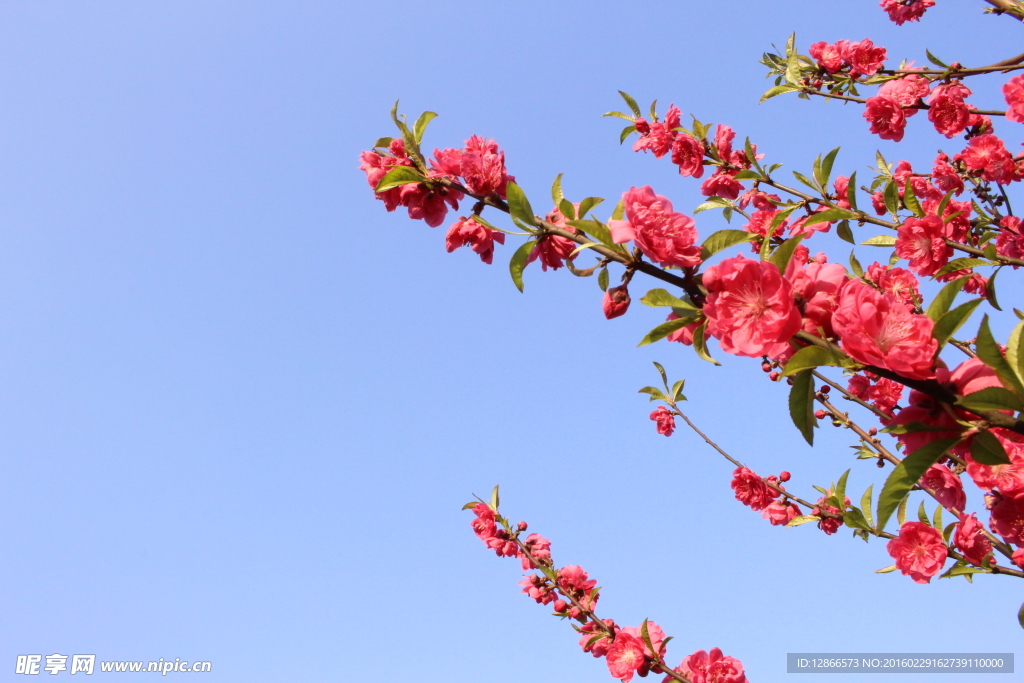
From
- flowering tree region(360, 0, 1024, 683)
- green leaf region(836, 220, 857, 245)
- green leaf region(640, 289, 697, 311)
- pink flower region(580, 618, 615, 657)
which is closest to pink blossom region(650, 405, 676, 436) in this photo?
flowering tree region(360, 0, 1024, 683)

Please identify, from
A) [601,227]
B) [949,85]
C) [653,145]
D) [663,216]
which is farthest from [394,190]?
[949,85]

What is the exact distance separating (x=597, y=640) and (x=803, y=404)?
3.18 meters

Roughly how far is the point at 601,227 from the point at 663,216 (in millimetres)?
159

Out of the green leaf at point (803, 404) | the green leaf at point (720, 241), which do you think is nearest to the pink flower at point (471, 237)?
the green leaf at point (720, 241)

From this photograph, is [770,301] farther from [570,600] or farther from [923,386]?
[570,600]

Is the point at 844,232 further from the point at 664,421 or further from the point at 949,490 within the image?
the point at 664,421

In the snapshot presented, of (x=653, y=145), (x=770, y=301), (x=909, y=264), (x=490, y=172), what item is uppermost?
(x=653, y=145)

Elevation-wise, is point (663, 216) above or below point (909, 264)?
below

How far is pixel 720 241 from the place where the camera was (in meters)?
1.63

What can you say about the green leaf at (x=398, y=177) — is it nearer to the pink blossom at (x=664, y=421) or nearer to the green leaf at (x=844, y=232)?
the green leaf at (x=844, y=232)

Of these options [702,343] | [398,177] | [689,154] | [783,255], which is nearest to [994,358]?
[783,255]

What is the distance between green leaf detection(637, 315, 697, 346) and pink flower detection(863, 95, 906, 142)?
3078mm

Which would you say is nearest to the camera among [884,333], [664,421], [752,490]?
[884,333]

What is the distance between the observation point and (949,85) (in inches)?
134
